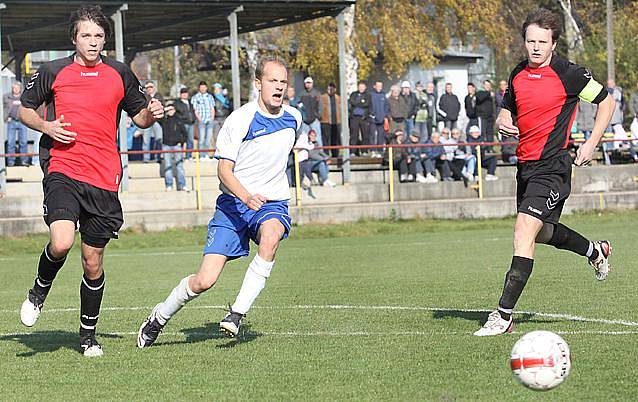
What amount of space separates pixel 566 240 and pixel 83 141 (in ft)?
12.6

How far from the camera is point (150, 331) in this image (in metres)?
8.00

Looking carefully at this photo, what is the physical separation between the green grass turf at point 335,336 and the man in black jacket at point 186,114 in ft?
28.8

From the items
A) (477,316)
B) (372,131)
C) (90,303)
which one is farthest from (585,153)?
(372,131)

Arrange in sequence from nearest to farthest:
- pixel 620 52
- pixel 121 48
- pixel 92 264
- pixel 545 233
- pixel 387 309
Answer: pixel 92 264 < pixel 545 233 < pixel 387 309 < pixel 121 48 < pixel 620 52

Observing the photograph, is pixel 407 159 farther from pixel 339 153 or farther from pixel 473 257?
pixel 473 257

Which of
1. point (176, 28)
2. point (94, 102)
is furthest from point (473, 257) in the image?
point (176, 28)

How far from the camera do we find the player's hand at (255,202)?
753cm

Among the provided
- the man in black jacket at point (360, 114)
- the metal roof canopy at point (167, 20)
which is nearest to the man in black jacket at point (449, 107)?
the man in black jacket at point (360, 114)

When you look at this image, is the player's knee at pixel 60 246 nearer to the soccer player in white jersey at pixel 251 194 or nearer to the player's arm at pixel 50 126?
the player's arm at pixel 50 126

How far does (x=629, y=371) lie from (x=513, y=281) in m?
1.74

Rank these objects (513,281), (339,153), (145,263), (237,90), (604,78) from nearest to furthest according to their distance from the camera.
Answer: (513,281) < (145,263) < (237,90) < (339,153) < (604,78)

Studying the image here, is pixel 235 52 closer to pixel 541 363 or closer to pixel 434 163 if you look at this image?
pixel 434 163

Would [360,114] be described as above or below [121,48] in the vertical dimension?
below

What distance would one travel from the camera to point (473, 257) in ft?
51.0
